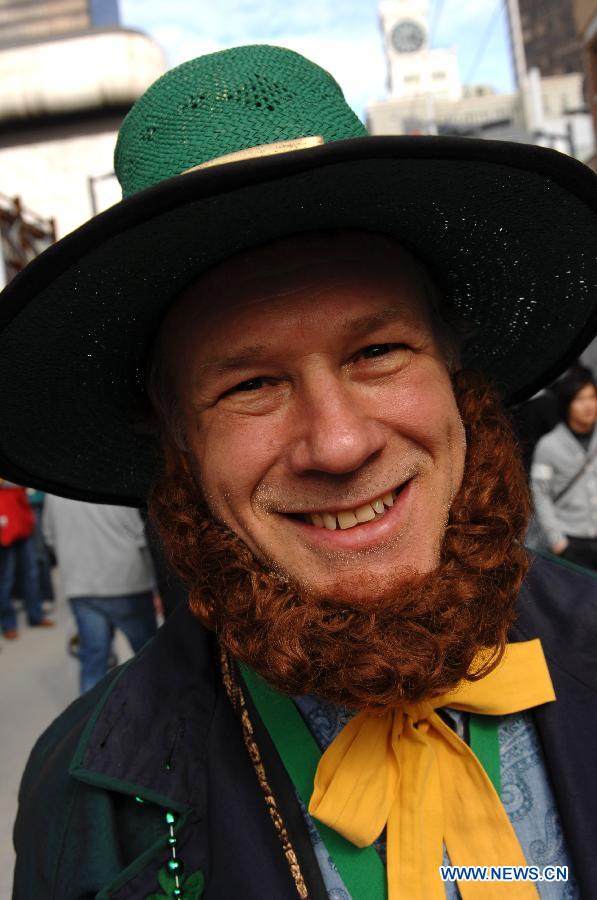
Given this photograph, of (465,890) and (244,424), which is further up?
(244,424)

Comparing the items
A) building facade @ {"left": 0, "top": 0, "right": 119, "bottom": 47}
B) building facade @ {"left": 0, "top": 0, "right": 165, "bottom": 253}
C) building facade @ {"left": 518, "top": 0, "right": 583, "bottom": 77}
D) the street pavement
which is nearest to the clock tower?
building facade @ {"left": 518, "top": 0, "right": 583, "bottom": 77}

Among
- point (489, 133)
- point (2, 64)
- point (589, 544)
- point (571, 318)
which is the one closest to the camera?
point (571, 318)

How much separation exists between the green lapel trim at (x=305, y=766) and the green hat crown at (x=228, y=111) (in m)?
0.90

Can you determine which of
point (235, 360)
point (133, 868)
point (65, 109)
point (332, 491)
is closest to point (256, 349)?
point (235, 360)

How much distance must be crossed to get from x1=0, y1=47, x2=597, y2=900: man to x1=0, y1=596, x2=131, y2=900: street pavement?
2.57m

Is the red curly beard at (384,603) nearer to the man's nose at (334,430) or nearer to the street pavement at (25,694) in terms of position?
the man's nose at (334,430)

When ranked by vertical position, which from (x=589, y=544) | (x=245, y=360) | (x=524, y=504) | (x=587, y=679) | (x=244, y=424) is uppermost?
(x=245, y=360)

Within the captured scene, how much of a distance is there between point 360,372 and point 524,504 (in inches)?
16.8

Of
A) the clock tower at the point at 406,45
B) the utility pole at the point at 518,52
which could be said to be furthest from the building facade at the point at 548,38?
the clock tower at the point at 406,45

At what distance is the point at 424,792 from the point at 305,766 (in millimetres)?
206

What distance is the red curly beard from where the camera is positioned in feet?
3.94

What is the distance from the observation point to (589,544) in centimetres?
446

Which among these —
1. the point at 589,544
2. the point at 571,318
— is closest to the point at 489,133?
the point at 589,544

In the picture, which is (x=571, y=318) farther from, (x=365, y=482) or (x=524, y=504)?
(x=365, y=482)
